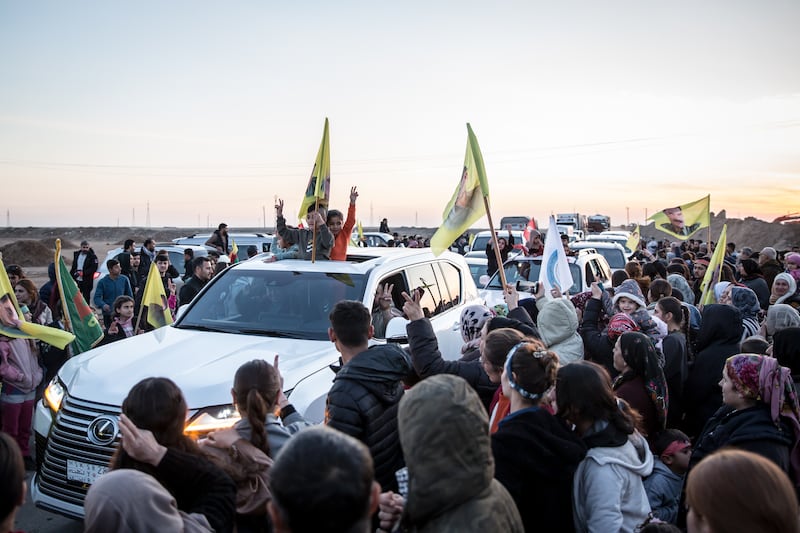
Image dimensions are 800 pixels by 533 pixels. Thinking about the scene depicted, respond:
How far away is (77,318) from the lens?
705 centimetres

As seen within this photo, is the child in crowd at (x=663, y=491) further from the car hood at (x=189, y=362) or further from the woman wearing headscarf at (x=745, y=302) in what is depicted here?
the woman wearing headscarf at (x=745, y=302)

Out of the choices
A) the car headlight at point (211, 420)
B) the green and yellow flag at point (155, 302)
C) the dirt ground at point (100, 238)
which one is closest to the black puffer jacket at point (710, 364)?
the car headlight at point (211, 420)

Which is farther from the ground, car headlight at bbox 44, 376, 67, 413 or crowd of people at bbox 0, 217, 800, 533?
crowd of people at bbox 0, 217, 800, 533

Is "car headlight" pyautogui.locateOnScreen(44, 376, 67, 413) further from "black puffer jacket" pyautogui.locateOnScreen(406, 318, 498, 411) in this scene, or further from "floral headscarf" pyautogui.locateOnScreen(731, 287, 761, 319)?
"floral headscarf" pyautogui.locateOnScreen(731, 287, 761, 319)

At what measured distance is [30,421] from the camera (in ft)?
19.6

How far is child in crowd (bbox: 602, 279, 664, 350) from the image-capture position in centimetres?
539

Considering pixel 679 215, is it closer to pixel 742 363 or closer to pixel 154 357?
pixel 742 363

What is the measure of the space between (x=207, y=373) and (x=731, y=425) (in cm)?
332

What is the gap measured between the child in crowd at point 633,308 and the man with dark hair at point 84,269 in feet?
38.7

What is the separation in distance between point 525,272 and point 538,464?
936cm

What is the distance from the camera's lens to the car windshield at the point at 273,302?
540 centimetres

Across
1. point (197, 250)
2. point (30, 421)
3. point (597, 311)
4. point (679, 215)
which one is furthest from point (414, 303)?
point (197, 250)

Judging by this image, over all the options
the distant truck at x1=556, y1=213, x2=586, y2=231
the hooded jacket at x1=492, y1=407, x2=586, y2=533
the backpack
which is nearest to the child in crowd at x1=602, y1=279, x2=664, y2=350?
the hooded jacket at x1=492, y1=407, x2=586, y2=533

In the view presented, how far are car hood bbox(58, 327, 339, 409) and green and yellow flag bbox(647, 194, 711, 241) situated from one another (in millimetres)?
8619
